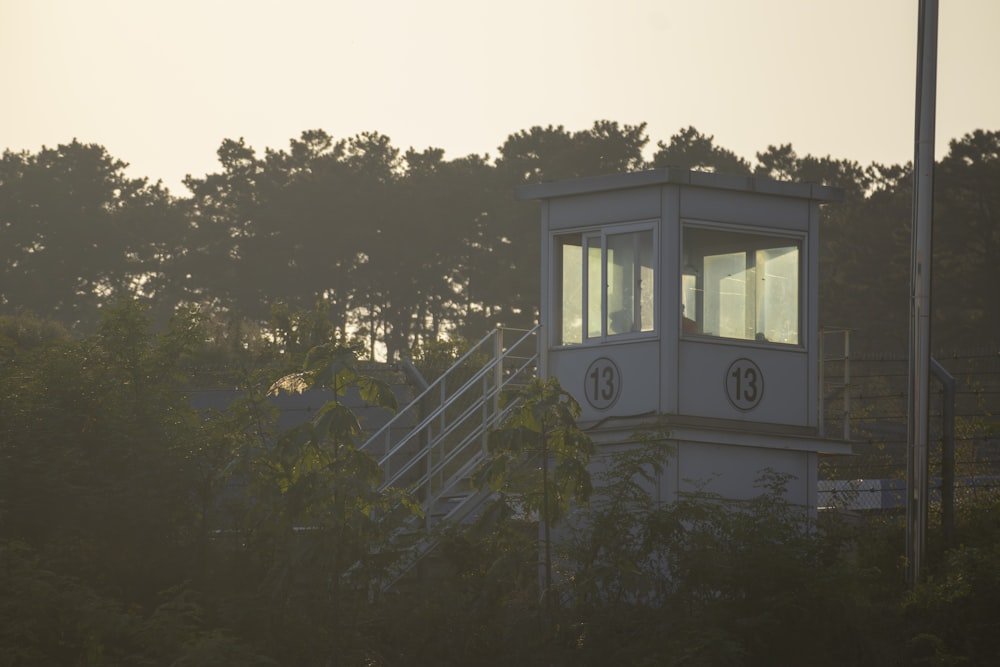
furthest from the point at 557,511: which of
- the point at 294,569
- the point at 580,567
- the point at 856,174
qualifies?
the point at 856,174

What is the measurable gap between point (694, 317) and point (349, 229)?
51.5 metres

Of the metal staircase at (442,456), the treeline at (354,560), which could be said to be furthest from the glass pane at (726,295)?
the metal staircase at (442,456)

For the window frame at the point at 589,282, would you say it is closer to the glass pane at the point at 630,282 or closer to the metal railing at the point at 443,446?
the glass pane at the point at 630,282

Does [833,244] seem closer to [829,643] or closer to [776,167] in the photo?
[776,167]

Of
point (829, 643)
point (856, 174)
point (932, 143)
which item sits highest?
point (856, 174)

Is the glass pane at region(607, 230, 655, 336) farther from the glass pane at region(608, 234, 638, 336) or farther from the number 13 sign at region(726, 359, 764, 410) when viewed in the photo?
the number 13 sign at region(726, 359, 764, 410)

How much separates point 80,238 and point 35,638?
197 feet

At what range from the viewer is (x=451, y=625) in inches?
533

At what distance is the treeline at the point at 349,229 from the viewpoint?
62500 millimetres

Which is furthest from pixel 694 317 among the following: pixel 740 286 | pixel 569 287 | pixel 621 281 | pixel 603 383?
pixel 569 287

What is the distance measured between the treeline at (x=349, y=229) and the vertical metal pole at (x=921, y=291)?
1579 inches

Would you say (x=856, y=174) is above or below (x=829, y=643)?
above

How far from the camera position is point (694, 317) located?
16.7m

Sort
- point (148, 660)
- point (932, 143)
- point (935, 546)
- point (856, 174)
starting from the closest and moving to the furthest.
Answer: point (148, 660) < point (932, 143) < point (935, 546) < point (856, 174)
